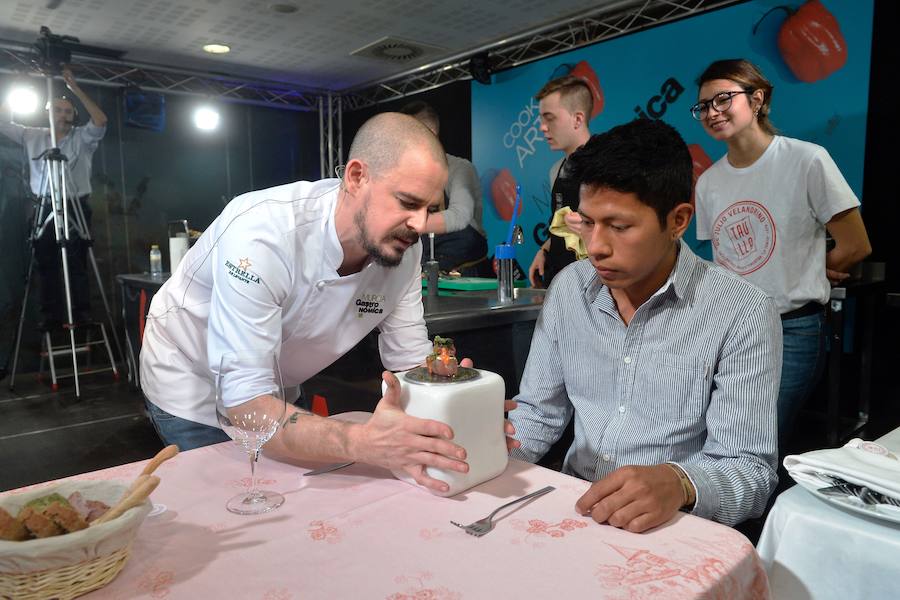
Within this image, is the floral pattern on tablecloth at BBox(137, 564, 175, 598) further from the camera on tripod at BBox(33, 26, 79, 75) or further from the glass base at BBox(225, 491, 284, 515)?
the camera on tripod at BBox(33, 26, 79, 75)

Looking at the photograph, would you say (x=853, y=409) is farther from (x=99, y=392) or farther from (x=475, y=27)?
(x=99, y=392)

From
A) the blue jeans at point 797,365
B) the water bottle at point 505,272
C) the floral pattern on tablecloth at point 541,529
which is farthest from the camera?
the water bottle at point 505,272

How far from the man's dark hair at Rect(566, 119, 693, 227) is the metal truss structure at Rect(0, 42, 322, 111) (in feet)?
18.3

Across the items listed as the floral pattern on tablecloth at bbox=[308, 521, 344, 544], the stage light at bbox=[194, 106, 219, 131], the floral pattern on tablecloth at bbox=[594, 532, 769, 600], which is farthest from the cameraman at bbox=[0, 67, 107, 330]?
the floral pattern on tablecloth at bbox=[594, 532, 769, 600]

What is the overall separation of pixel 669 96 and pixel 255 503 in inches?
163

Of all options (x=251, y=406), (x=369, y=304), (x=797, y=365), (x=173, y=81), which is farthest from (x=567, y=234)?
(x=173, y=81)

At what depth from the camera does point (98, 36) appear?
17.3ft

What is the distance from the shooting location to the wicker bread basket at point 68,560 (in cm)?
63

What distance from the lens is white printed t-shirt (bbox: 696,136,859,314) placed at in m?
2.14

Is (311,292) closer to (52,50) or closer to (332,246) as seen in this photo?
(332,246)

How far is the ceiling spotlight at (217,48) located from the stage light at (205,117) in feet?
3.59

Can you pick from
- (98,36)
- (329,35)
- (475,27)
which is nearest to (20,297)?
(98,36)

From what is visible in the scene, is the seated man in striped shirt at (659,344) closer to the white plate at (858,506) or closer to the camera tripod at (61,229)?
the white plate at (858,506)

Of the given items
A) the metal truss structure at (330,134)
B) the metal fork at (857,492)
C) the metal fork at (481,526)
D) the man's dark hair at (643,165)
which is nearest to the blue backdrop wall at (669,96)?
the metal truss structure at (330,134)
